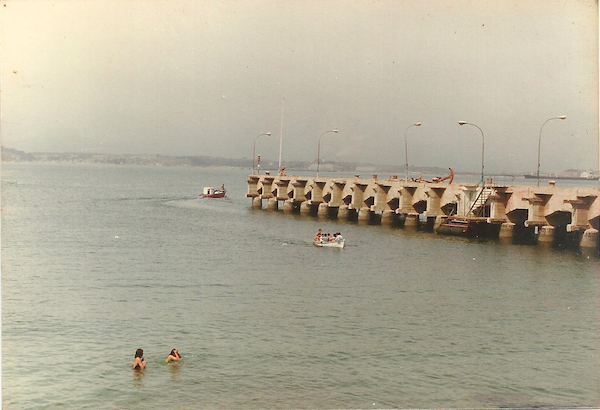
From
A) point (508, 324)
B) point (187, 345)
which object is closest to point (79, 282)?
point (187, 345)

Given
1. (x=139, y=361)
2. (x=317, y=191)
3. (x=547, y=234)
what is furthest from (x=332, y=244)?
(x=139, y=361)

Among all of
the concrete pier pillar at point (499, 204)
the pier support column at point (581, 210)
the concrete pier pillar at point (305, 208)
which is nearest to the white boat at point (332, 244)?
the concrete pier pillar at point (499, 204)

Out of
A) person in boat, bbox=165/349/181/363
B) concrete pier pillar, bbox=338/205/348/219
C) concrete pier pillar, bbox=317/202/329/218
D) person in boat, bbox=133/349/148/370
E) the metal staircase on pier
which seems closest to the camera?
person in boat, bbox=133/349/148/370

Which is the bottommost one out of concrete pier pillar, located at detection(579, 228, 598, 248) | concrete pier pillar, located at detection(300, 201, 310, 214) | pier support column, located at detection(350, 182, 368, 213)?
concrete pier pillar, located at detection(300, 201, 310, 214)

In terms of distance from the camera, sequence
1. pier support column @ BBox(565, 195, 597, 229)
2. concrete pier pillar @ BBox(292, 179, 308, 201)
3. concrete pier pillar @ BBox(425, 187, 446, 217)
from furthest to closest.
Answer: concrete pier pillar @ BBox(292, 179, 308, 201)
concrete pier pillar @ BBox(425, 187, 446, 217)
pier support column @ BBox(565, 195, 597, 229)

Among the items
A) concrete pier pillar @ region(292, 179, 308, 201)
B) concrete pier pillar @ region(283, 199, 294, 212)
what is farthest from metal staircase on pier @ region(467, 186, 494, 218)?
concrete pier pillar @ region(283, 199, 294, 212)

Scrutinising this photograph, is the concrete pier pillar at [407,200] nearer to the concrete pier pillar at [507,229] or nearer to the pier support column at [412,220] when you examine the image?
the pier support column at [412,220]

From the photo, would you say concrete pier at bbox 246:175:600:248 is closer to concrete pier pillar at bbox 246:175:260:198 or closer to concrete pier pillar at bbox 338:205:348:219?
concrete pier pillar at bbox 338:205:348:219

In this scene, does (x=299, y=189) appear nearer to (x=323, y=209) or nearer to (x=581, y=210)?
(x=323, y=209)
